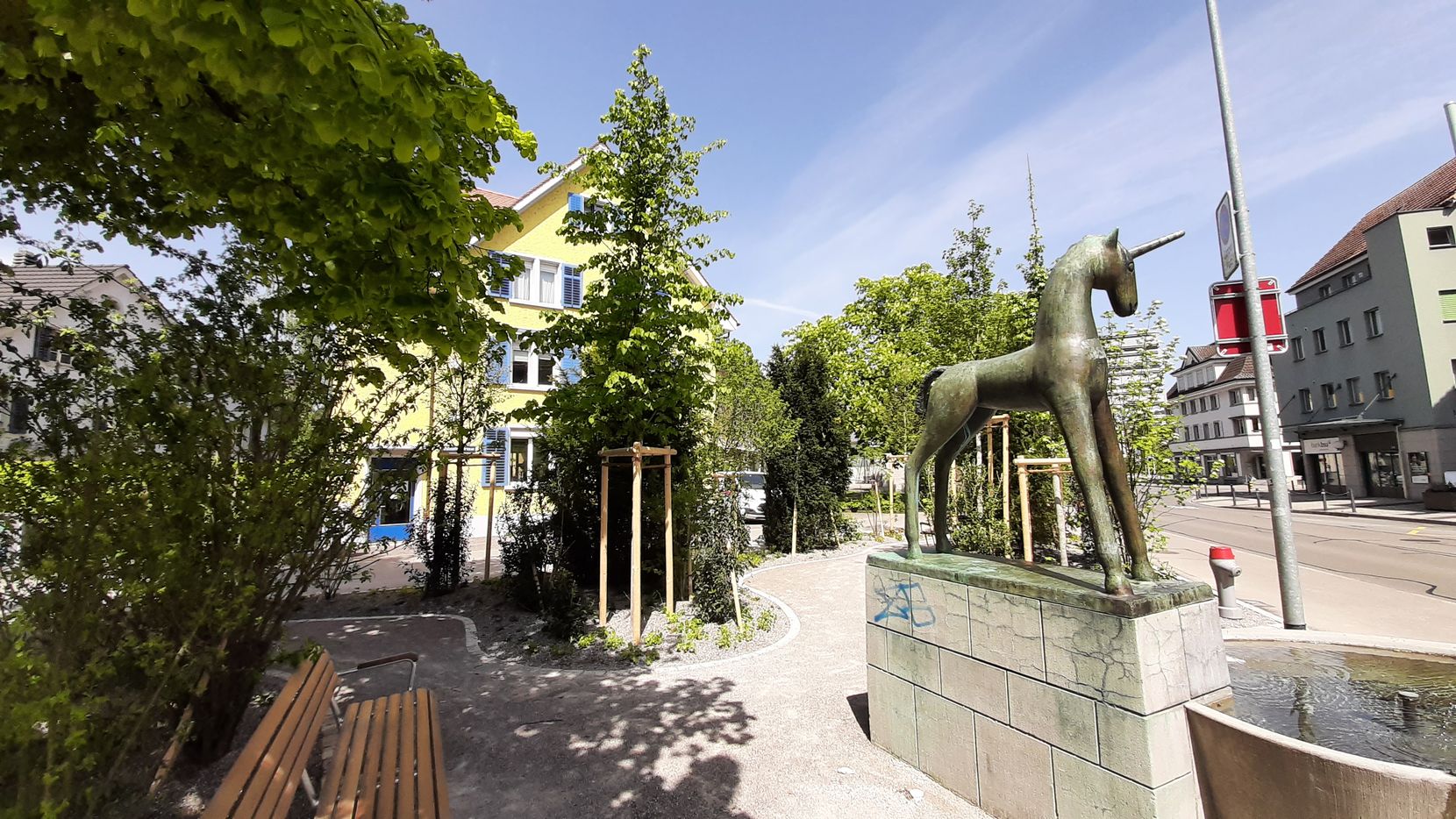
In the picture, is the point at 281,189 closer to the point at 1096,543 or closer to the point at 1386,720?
the point at 1096,543

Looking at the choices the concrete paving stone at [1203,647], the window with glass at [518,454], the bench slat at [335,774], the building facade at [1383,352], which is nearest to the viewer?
the bench slat at [335,774]

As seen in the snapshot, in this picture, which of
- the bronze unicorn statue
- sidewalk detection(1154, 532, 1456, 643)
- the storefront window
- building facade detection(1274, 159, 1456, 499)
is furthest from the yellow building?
the storefront window

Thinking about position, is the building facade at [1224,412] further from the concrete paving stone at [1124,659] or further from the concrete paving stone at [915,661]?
the concrete paving stone at [1124,659]

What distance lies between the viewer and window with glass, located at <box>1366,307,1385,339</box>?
27375 mm

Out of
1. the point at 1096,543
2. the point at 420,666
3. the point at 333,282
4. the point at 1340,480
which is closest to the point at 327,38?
the point at 333,282

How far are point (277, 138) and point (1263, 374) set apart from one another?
868 cm

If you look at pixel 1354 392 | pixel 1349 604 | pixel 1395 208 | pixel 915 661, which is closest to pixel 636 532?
pixel 915 661

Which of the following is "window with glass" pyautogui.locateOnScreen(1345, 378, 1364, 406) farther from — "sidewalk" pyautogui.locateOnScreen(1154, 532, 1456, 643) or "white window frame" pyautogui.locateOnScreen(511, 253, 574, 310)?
"white window frame" pyautogui.locateOnScreen(511, 253, 574, 310)

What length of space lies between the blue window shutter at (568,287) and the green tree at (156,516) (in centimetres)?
1657

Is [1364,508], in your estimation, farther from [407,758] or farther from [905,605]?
[407,758]

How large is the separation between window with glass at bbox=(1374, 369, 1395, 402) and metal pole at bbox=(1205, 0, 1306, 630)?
104 ft

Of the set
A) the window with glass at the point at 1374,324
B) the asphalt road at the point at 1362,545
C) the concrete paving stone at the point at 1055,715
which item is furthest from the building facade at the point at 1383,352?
the concrete paving stone at the point at 1055,715

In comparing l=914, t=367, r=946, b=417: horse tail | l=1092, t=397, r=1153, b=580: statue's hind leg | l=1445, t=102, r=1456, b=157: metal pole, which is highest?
l=1445, t=102, r=1456, b=157: metal pole

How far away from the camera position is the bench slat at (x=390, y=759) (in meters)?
2.84
